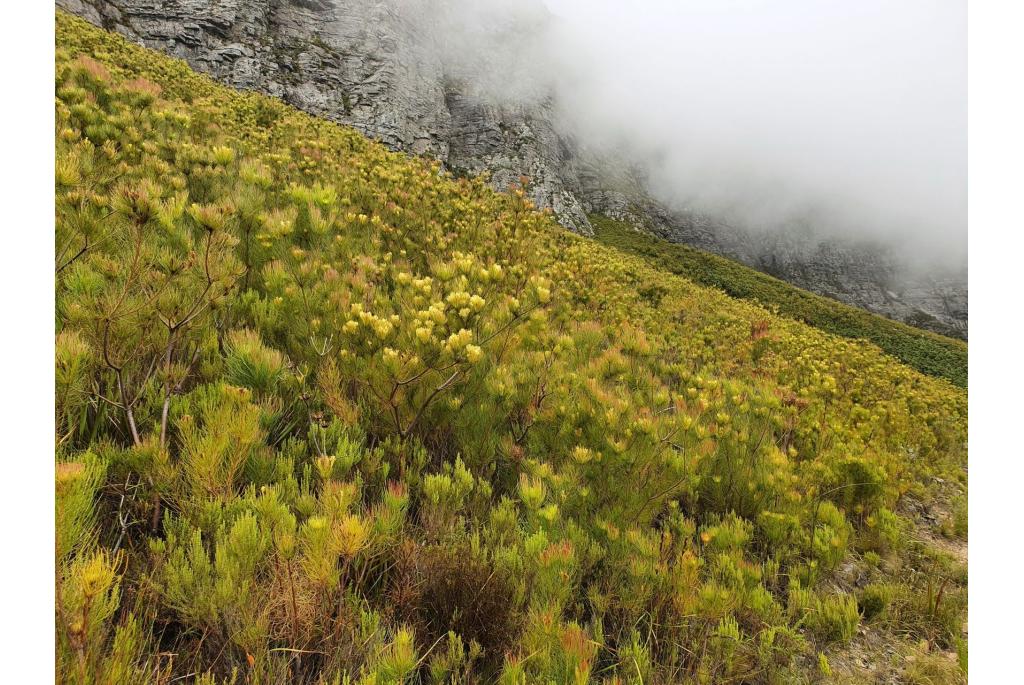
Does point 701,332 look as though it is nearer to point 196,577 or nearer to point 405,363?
point 405,363

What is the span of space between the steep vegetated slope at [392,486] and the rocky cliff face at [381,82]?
15.6 metres

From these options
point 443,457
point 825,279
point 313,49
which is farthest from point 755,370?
point 825,279

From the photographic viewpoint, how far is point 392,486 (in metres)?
1.70

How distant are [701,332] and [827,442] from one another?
349 cm

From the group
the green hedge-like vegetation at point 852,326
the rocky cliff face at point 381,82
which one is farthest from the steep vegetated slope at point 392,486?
the rocky cliff face at point 381,82

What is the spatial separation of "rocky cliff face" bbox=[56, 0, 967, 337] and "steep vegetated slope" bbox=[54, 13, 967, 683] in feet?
51.2

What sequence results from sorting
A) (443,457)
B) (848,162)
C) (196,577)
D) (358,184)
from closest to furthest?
(196,577), (443,457), (358,184), (848,162)

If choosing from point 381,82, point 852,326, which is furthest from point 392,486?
point 381,82

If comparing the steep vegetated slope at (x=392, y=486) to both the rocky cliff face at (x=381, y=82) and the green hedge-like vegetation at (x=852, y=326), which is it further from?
the rocky cliff face at (x=381, y=82)

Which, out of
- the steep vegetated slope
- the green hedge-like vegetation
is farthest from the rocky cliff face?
the steep vegetated slope

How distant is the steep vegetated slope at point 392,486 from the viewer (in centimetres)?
124

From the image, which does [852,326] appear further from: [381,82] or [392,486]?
[381,82]

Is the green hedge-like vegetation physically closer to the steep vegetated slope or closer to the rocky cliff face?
the steep vegetated slope

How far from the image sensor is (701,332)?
7.58 m
